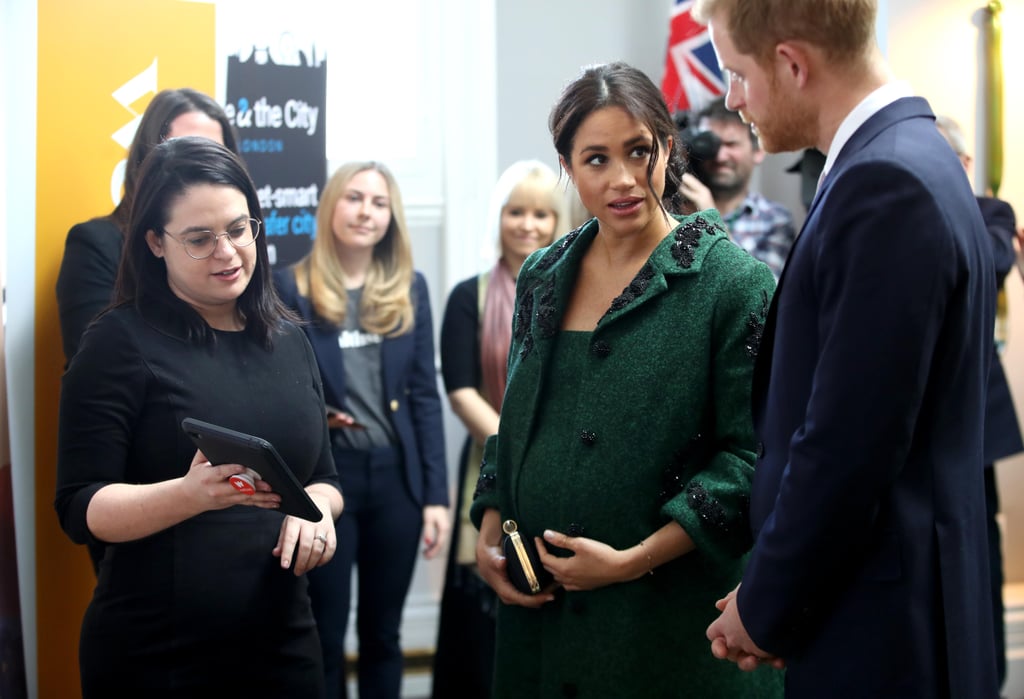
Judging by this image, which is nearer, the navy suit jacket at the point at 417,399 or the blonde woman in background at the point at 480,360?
the navy suit jacket at the point at 417,399

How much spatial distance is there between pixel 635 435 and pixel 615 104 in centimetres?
50

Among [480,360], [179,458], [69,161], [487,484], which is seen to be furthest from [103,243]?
[480,360]

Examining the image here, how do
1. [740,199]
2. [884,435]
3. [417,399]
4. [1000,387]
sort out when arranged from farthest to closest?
[740,199] → [1000,387] → [417,399] → [884,435]

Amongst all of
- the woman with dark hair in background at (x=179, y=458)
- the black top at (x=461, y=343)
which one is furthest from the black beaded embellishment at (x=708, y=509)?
the black top at (x=461, y=343)

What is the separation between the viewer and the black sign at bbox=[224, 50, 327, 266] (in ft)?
6.51

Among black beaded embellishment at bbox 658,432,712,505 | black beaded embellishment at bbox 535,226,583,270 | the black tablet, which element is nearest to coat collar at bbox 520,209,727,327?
black beaded embellishment at bbox 535,226,583,270

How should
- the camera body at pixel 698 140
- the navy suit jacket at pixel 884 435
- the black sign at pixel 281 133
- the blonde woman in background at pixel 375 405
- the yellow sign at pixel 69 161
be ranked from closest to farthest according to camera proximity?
the navy suit jacket at pixel 884 435 < the yellow sign at pixel 69 161 < the black sign at pixel 281 133 < the blonde woman in background at pixel 375 405 < the camera body at pixel 698 140

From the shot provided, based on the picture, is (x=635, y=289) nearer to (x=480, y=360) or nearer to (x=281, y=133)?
(x=281, y=133)

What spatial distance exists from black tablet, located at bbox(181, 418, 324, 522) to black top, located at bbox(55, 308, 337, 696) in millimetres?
105

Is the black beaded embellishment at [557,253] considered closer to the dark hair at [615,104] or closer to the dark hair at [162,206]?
the dark hair at [615,104]

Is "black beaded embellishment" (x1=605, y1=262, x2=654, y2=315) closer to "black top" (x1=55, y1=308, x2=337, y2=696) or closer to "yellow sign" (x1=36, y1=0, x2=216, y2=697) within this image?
"black top" (x1=55, y1=308, x2=337, y2=696)

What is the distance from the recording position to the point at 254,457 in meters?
1.48

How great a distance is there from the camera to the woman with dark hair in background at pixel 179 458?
160 centimetres

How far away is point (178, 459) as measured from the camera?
5.38ft
